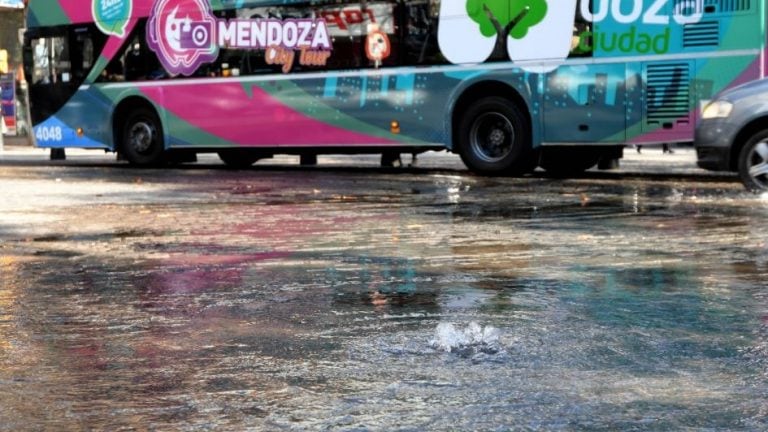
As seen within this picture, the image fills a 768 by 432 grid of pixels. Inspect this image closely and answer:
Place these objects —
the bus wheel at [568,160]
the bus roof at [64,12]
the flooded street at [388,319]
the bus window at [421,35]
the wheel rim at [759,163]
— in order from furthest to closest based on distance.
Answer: the bus roof at [64,12]
the bus wheel at [568,160]
the bus window at [421,35]
the wheel rim at [759,163]
the flooded street at [388,319]

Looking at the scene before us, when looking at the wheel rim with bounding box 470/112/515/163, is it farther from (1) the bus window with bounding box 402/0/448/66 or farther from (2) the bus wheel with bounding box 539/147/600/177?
(1) the bus window with bounding box 402/0/448/66

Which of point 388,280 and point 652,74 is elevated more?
point 652,74

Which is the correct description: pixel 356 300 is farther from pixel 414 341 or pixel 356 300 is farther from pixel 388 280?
pixel 414 341

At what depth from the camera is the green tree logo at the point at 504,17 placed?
1739 centimetres

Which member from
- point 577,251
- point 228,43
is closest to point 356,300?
point 577,251

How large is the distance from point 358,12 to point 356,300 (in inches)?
528

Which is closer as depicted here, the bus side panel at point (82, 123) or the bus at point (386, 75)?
the bus at point (386, 75)

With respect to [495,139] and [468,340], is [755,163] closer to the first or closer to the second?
[495,139]

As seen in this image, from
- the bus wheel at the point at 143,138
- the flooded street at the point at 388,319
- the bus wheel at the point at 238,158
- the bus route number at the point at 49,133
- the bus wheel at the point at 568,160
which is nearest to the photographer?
the flooded street at the point at 388,319

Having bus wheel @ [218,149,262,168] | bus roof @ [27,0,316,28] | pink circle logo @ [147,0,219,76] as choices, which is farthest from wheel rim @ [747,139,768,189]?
bus wheel @ [218,149,262,168]

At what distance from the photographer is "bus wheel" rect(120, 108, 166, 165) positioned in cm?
2236

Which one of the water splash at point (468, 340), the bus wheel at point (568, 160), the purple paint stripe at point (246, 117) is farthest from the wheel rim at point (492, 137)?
the water splash at point (468, 340)

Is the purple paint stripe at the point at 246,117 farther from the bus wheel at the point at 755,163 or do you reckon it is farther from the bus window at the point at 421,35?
the bus wheel at the point at 755,163

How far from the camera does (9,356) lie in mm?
4883
